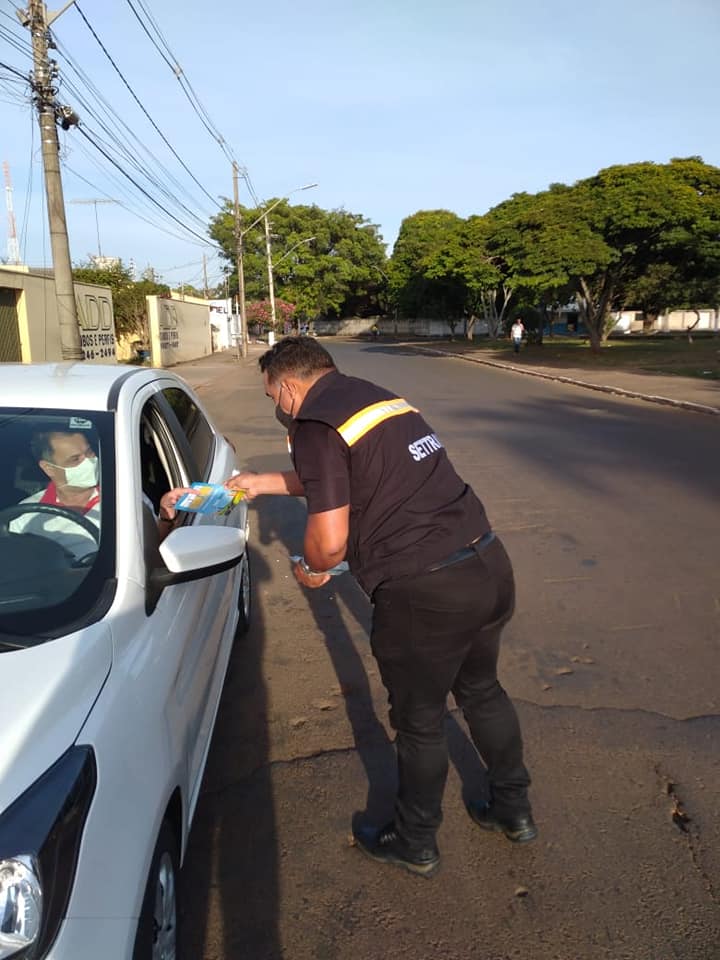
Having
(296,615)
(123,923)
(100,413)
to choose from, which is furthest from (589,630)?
(123,923)

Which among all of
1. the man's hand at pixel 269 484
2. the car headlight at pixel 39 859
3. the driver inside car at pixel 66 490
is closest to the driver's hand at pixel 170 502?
the driver inside car at pixel 66 490

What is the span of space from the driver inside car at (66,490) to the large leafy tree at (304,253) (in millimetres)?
61567

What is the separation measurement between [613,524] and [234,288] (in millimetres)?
68645

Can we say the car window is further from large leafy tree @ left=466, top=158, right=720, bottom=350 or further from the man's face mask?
large leafy tree @ left=466, top=158, right=720, bottom=350

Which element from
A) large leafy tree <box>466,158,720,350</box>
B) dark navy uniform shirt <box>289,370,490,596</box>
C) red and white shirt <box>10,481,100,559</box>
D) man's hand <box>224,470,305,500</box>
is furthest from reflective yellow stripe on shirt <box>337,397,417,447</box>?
large leafy tree <box>466,158,720,350</box>

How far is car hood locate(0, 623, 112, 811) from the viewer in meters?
1.33

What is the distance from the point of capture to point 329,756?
9.80ft

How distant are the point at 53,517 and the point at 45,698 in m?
1.03

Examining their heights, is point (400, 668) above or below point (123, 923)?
above

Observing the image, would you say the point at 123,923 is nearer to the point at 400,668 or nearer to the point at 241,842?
the point at 400,668

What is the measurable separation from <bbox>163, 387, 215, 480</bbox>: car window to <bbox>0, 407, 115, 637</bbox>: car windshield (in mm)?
732

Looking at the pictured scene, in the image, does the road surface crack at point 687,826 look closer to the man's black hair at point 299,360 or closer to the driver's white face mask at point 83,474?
the man's black hair at point 299,360

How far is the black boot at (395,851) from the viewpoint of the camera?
2.33m

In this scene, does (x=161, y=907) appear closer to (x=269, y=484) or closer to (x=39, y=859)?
(x=39, y=859)
